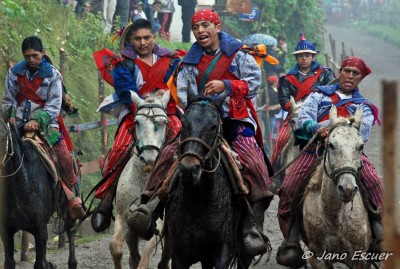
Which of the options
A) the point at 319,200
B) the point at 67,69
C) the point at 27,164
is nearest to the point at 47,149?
the point at 27,164

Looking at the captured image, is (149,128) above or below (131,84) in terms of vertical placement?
below

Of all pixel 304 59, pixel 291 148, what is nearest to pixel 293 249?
pixel 291 148

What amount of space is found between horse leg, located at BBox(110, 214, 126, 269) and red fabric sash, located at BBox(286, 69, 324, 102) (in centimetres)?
509

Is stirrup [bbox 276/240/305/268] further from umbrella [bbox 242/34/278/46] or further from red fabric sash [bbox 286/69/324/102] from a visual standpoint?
umbrella [bbox 242/34/278/46]

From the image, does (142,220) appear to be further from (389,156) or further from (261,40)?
(261,40)

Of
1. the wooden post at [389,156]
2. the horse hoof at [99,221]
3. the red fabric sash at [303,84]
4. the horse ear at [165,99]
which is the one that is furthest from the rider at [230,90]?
the red fabric sash at [303,84]

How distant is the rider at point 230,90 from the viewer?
6727 millimetres

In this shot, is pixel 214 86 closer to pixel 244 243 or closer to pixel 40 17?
pixel 244 243

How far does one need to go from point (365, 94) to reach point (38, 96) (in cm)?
2784

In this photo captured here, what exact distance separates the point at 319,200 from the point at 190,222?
1.68 m

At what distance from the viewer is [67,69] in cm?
1611

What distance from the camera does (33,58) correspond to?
380 inches

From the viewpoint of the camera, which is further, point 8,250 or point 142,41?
point 142,41

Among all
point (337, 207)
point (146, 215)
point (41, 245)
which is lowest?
point (41, 245)
